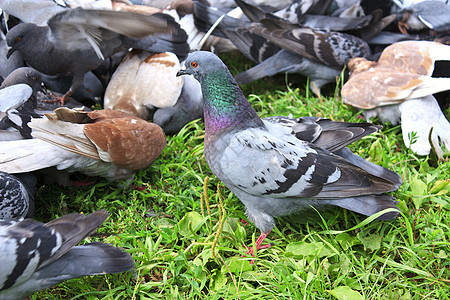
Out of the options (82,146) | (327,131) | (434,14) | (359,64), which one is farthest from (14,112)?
(434,14)

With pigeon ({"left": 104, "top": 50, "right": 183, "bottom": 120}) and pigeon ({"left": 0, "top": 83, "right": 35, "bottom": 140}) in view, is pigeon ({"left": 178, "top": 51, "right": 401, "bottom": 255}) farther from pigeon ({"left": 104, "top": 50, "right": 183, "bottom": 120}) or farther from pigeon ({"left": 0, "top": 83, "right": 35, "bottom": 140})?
pigeon ({"left": 0, "top": 83, "right": 35, "bottom": 140})

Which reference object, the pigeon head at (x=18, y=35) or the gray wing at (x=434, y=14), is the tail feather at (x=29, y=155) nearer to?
the pigeon head at (x=18, y=35)

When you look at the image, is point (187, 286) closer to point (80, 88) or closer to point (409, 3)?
point (80, 88)

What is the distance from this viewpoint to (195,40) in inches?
197

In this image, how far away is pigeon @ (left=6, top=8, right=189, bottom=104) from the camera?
3758mm

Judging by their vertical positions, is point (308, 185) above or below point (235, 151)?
below

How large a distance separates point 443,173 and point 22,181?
3.35 metres

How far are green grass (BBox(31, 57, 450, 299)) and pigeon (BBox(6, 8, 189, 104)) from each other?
1.30 meters

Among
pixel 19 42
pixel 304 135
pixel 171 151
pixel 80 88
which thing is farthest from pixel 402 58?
pixel 19 42

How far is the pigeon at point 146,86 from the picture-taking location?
13.4ft

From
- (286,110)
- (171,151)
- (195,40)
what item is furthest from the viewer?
(195,40)

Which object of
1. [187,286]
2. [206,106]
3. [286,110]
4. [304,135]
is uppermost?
[206,106]

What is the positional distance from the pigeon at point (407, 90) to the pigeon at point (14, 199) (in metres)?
2.98

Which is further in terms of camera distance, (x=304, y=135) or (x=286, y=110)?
(x=286, y=110)
